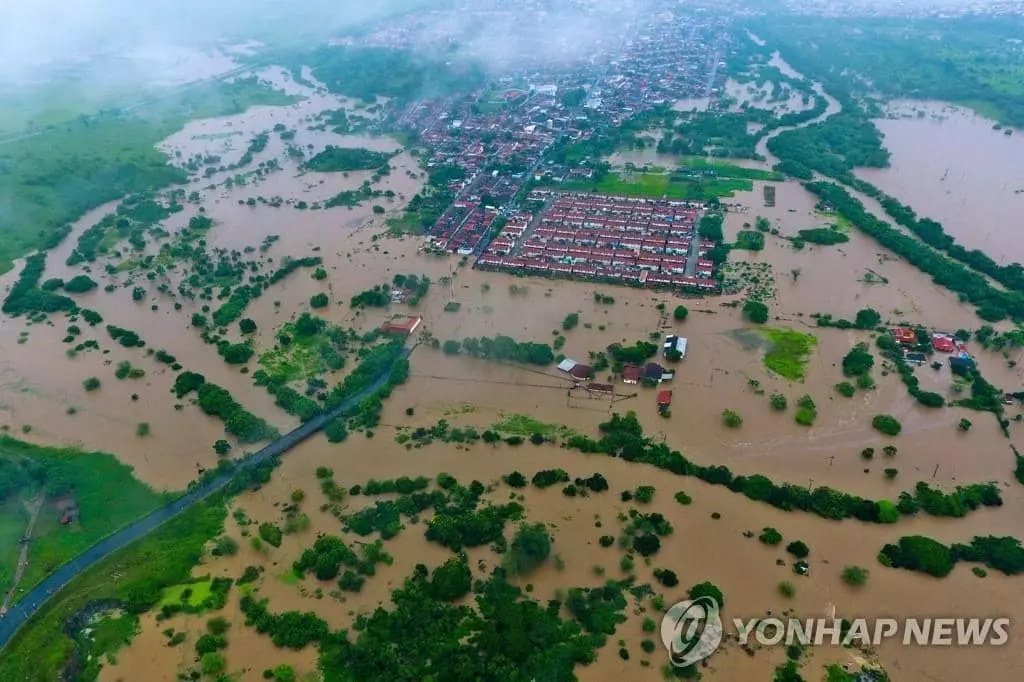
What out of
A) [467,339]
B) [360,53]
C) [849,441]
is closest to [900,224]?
[849,441]

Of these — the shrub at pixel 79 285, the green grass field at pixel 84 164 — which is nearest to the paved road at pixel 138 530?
the shrub at pixel 79 285

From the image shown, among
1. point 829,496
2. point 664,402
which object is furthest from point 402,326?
point 829,496

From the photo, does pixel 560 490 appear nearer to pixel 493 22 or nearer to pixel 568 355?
pixel 568 355

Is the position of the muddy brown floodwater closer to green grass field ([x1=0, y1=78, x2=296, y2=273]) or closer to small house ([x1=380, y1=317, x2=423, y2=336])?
small house ([x1=380, y1=317, x2=423, y2=336])

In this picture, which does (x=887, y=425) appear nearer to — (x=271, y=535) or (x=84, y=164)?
(x=271, y=535)

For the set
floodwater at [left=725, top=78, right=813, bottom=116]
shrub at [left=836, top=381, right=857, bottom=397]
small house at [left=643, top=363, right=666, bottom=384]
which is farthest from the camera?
floodwater at [left=725, top=78, right=813, bottom=116]

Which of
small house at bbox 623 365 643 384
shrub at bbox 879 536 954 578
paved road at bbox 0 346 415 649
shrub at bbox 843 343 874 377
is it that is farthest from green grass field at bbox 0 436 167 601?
shrub at bbox 843 343 874 377

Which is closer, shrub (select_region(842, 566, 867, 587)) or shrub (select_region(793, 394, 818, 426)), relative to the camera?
shrub (select_region(842, 566, 867, 587))
